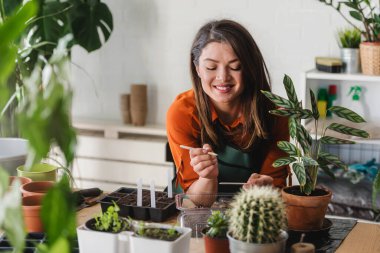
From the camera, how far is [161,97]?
14.6 ft

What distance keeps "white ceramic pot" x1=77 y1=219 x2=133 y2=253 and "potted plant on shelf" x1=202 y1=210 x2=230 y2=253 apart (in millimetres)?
216

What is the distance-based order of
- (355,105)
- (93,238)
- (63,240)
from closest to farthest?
(63,240) < (93,238) < (355,105)

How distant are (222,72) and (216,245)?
34.0 inches

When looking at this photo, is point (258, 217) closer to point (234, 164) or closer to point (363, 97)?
point (234, 164)

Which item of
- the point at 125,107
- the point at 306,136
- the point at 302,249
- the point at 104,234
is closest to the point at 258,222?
the point at 302,249

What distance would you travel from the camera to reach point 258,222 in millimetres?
1530

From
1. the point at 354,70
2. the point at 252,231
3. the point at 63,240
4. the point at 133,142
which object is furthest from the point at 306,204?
the point at 133,142

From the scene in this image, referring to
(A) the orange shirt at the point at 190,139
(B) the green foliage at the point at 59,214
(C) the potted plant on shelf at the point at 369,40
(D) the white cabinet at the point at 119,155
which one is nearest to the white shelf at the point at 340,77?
(C) the potted plant on shelf at the point at 369,40

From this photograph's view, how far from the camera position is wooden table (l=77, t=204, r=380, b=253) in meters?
1.83

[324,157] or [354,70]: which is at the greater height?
[354,70]

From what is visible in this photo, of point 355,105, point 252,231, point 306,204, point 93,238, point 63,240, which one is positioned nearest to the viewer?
point 63,240

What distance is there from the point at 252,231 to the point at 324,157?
0.50 metres

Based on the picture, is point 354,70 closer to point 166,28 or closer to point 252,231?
point 166,28

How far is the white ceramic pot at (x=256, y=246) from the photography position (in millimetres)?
1559
